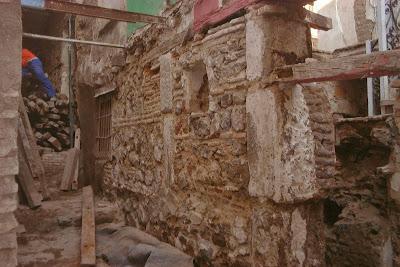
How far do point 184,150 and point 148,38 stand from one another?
4.94ft

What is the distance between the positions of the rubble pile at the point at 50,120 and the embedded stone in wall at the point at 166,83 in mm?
4202

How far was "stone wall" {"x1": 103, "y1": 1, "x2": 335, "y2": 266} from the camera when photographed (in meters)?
2.26

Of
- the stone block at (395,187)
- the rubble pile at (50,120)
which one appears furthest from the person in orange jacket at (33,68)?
the stone block at (395,187)

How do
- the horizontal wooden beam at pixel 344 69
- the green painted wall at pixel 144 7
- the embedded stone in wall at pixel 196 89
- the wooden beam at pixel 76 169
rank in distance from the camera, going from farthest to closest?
the wooden beam at pixel 76 169
the green painted wall at pixel 144 7
the embedded stone in wall at pixel 196 89
the horizontal wooden beam at pixel 344 69

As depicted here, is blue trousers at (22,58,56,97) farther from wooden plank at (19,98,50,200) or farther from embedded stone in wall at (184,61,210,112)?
embedded stone in wall at (184,61,210,112)

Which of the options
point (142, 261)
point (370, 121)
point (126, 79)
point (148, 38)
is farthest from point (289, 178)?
point (370, 121)

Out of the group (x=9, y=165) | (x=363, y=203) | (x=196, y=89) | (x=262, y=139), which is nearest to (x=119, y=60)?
(x=196, y=89)

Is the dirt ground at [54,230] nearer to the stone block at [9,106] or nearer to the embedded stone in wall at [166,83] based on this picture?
the embedded stone in wall at [166,83]

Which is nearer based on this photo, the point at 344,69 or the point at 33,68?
the point at 344,69

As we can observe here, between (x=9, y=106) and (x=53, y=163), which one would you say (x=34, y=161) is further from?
(x=9, y=106)

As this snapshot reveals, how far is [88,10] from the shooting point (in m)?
3.73

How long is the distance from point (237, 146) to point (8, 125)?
1.49 meters

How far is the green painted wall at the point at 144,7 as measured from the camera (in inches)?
156

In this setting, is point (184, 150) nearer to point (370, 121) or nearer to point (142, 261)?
point (142, 261)
